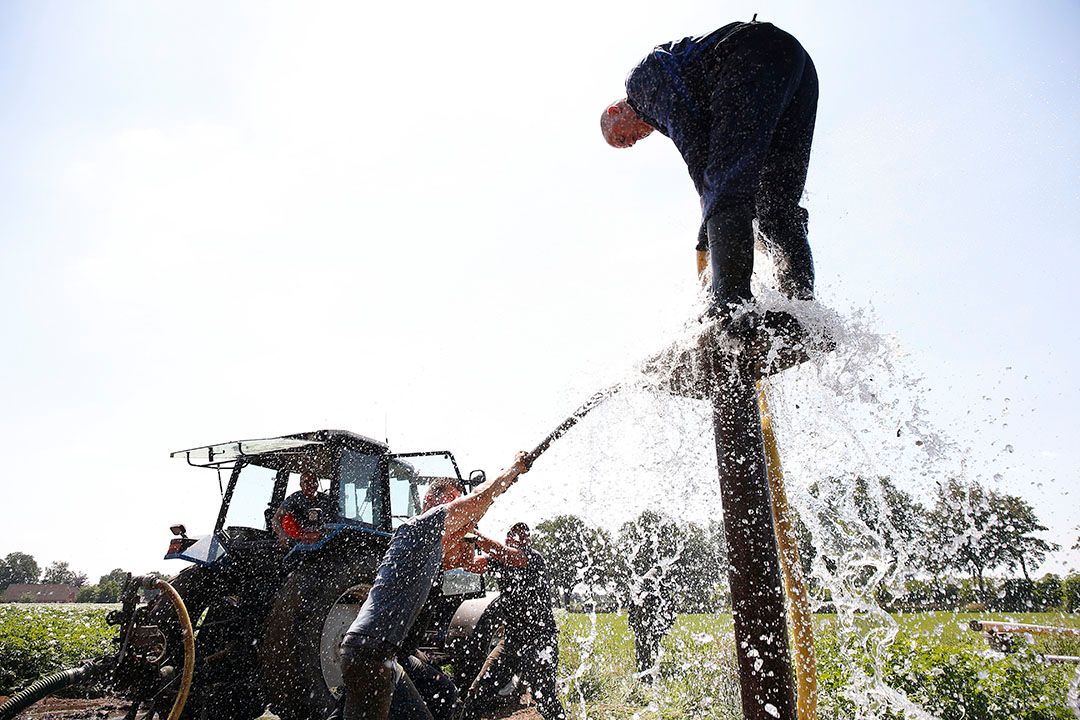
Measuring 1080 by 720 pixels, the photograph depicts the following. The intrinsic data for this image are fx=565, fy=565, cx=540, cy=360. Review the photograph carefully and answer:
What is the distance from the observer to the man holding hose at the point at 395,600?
2.76 meters

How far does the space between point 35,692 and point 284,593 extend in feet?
5.65

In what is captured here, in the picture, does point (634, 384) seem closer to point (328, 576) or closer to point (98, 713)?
point (328, 576)

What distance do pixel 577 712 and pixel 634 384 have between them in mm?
6018


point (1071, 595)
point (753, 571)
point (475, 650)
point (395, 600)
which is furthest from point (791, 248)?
point (1071, 595)

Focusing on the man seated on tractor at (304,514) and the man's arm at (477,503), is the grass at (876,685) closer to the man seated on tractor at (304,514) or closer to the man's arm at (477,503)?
the man's arm at (477,503)

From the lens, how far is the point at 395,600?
279cm

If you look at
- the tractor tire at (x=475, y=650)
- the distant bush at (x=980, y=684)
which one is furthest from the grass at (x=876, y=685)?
the tractor tire at (x=475, y=650)

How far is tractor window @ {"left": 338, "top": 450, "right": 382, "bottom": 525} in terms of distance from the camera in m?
6.05

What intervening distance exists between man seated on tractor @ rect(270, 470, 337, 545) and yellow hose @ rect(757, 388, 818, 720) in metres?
4.38

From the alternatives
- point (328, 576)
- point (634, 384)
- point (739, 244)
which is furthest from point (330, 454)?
point (739, 244)

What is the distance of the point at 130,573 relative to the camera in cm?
493

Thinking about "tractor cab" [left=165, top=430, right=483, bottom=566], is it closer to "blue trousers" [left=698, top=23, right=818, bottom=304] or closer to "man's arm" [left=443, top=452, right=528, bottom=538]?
"man's arm" [left=443, top=452, right=528, bottom=538]

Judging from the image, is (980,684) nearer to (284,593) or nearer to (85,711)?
(284,593)

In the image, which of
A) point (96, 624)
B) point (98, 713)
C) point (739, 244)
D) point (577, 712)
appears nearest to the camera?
point (739, 244)
